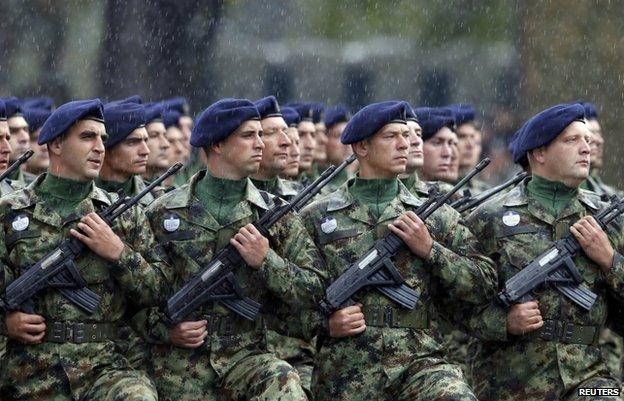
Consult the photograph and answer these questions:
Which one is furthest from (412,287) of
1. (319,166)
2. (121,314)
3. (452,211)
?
(319,166)

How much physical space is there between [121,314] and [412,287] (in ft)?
5.92

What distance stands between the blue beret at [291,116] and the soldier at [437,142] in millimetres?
1130

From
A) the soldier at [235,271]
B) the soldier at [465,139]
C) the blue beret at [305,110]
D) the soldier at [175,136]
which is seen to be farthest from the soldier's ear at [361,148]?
the soldier at [465,139]

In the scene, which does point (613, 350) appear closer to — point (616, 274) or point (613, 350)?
point (613, 350)

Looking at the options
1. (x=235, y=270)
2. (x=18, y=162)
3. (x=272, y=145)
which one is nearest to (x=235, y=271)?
(x=235, y=270)

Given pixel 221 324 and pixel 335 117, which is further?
pixel 335 117

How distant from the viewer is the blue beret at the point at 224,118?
43.6ft

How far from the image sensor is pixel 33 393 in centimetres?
1266

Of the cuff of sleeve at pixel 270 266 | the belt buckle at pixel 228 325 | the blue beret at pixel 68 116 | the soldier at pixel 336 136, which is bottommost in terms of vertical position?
the soldier at pixel 336 136

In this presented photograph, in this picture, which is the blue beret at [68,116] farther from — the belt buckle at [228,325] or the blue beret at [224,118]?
the belt buckle at [228,325]

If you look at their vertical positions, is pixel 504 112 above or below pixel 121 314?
below

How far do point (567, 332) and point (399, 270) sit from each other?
1.14 meters

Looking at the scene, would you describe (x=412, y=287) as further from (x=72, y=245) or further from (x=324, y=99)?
(x=324, y=99)

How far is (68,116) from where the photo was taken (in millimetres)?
13031
